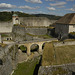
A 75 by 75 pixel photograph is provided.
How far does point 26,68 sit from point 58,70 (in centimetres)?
696

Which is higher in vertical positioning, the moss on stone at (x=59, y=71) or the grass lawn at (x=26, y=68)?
the moss on stone at (x=59, y=71)

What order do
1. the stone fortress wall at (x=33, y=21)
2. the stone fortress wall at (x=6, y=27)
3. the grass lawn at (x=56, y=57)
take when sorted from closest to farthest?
the grass lawn at (x=56, y=57) → the stone fortress wall at (x=6, y=27) → the stone fortress wall at (x=33, y=21)

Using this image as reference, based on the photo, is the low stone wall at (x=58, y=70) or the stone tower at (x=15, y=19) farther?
the stone tower at (x=15, y=19)

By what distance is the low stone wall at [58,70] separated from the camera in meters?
7.19

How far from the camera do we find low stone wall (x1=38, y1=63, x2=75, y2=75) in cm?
719

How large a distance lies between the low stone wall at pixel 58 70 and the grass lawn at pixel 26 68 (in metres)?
5.44

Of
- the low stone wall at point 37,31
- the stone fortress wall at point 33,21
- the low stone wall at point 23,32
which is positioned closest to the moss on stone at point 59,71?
the low stone wall at point 23,32

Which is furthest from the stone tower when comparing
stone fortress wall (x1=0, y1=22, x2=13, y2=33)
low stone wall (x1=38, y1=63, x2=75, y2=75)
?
low stone wall (x1=38, y1=63, x2=75, y2=75)

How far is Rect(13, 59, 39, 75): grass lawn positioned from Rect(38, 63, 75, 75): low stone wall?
5441mm

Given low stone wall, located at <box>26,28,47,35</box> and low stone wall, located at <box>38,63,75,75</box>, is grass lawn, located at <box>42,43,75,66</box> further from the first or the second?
low stone wall, located at <box>26,28,47,35</box>

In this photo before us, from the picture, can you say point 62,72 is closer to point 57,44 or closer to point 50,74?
point 50,74

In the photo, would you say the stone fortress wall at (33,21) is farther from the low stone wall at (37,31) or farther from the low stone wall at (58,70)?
the low stone wall at (58,70)

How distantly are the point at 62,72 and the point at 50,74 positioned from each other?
2.67 ft

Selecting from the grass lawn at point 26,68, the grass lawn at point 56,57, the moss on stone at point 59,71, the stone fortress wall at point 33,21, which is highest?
the stone fortress wall at point 33,21
